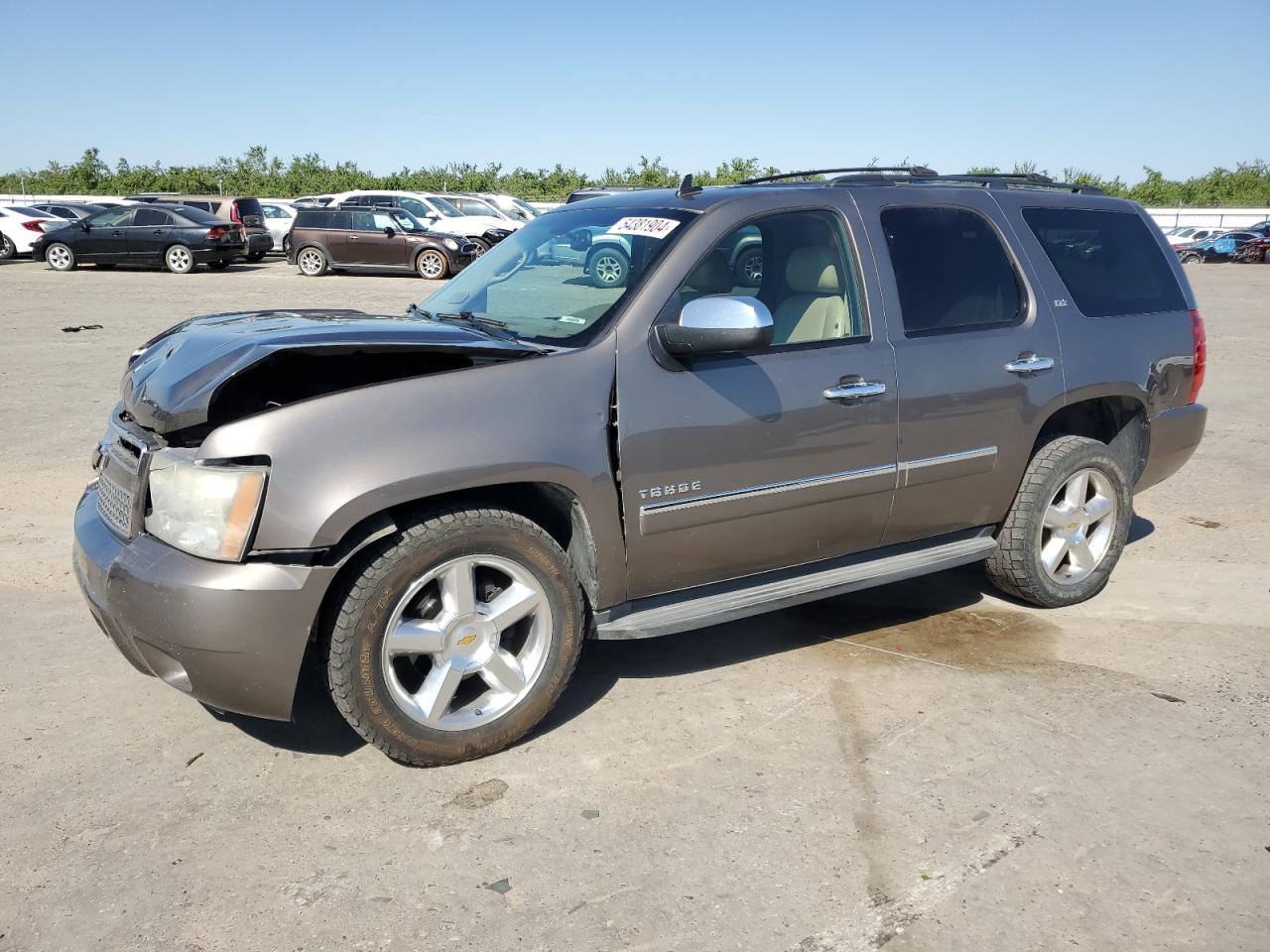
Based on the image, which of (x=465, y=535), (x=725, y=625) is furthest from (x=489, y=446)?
(x=725, y=625)

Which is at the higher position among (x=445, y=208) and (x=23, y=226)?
(x=445, y=208)

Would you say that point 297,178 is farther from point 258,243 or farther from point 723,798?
point 723,798

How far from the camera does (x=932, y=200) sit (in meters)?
4.58

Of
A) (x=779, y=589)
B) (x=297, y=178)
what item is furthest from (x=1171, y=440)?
(x=297, y=178)

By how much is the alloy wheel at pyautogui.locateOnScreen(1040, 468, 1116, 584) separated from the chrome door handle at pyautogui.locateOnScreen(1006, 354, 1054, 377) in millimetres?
559

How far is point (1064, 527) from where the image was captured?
4926 millimetres

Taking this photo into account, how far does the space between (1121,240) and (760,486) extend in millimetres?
2621

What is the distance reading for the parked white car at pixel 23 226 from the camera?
26922 millimetres

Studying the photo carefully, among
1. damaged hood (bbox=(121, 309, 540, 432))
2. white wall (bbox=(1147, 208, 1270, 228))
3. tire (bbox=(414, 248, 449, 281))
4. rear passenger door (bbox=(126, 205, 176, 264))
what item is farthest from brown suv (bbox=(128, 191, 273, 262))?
white wall (bbox=(1147, 208, 1270, 228))

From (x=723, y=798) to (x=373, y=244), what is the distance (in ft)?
71.3

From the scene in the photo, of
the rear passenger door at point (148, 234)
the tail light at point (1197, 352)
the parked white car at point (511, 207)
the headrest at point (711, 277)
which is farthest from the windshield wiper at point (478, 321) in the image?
the parked white car at point (511, 207)

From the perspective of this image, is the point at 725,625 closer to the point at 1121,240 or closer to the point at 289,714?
the point at 289,714

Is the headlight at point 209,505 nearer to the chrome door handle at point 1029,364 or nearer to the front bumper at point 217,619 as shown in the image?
the front bumper at point 217,619

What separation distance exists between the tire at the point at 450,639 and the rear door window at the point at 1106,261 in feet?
9.36
